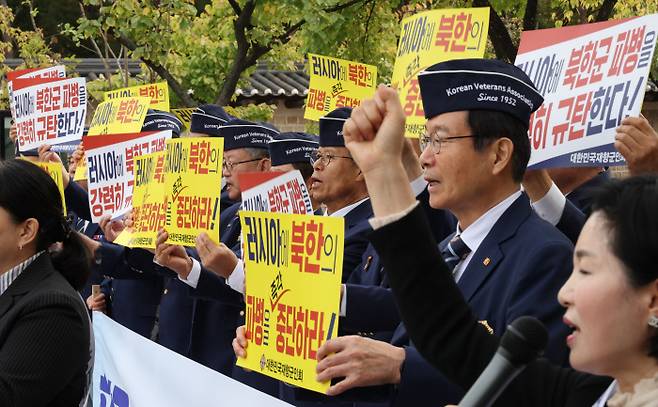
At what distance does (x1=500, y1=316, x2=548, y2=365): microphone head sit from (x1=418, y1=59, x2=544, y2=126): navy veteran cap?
1558 millimetres

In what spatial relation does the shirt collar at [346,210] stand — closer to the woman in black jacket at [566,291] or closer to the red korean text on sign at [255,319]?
the red korean text on sign at [255,319]

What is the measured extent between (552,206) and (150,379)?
1698 mm

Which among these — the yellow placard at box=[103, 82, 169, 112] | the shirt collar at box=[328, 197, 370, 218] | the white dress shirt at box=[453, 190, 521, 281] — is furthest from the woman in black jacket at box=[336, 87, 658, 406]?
the yellow placard at box=[103, 82, 169, 112]

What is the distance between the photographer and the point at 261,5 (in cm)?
1020

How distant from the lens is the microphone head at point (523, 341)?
78.8 inches

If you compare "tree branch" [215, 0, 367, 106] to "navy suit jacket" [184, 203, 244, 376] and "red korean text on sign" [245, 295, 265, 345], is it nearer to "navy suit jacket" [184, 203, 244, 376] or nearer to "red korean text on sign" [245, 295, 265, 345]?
"navy suit jacket" [184, 203, 244, 376]

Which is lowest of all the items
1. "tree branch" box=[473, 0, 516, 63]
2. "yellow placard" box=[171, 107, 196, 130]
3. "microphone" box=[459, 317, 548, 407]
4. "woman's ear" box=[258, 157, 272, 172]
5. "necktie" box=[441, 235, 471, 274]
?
"yellow placard" box=[171, 107, 196, 130]

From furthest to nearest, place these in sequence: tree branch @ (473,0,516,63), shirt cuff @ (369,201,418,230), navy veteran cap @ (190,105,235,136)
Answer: tree branch @ (473,0,516,63) → navy veteran cap @ (190,105,235,136) → shirt cuff @ (369,201,418,230)

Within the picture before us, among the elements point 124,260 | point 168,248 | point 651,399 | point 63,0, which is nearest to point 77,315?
point 168,248

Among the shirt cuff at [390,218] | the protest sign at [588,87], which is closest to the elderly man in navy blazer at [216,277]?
the protest sign at [588,87]

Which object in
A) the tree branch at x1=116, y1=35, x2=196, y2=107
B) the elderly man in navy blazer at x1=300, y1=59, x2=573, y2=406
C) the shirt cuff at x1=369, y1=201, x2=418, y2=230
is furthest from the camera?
the tree branch at x1=116, y1=35, x2=196, y2=107

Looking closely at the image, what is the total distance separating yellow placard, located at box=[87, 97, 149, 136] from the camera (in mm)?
7285

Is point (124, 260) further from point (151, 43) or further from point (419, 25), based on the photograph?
point (151, 43)

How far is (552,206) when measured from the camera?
162 inches
